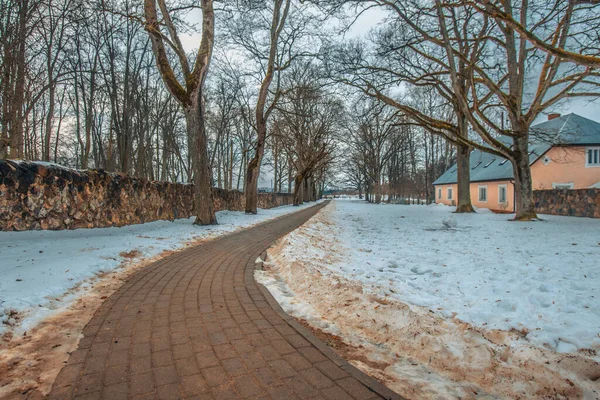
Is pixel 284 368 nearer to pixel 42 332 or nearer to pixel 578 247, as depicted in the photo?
pixel 42 332

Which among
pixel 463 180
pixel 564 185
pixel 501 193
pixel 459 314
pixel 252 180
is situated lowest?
pixel 459 314

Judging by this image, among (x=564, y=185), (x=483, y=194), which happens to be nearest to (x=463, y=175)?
(x=564, y=185)

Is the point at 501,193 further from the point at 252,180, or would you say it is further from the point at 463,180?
the point at 252,180

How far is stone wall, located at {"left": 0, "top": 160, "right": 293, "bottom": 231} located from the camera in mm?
6457

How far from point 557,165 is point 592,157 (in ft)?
6.28

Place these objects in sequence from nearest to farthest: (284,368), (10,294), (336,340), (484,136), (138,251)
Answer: (284,368) < (336,340) < (10,294) < (138,251) < (484,136)

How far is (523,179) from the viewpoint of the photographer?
12.8 metres

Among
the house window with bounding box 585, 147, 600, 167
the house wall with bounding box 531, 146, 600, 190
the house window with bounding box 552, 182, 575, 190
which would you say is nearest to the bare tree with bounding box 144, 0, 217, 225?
the house wall with bounding box 531, 146, 600, 190

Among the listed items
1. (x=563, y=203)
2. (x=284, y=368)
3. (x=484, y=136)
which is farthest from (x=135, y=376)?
(x=563, y=203)

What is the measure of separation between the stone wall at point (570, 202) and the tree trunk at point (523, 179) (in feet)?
22.4

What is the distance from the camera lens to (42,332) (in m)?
2.89

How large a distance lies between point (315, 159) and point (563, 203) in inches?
800

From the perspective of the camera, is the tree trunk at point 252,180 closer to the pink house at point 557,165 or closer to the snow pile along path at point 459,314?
the snow pile along path at point 459,314

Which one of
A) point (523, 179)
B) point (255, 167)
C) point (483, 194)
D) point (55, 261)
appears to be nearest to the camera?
point (55, 261)
